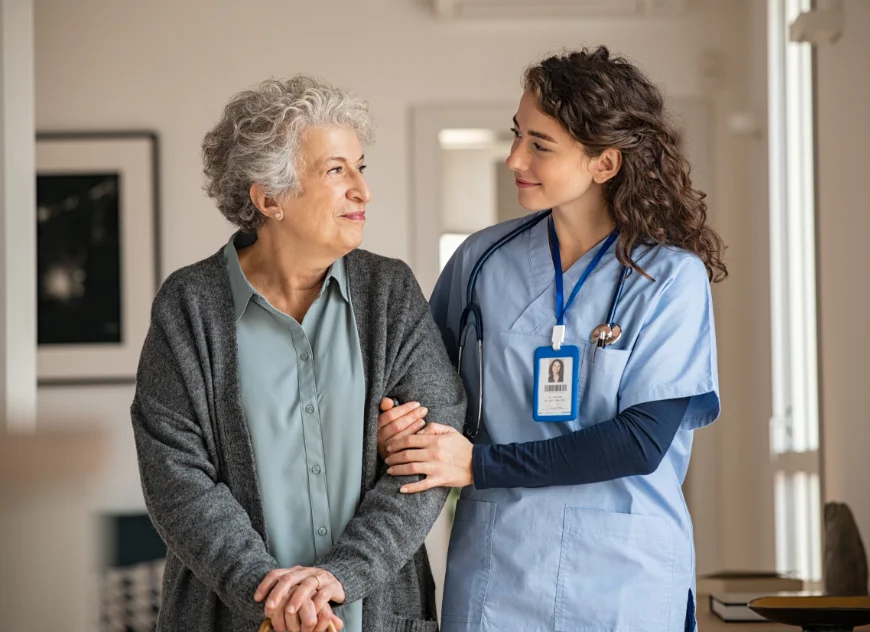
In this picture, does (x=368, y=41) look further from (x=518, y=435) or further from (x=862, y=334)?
(x=518, y=435)

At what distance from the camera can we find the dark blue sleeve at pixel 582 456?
1739 millimetres

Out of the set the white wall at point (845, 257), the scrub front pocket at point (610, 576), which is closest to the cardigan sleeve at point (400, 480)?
the scrub front pocket at point (610, 576)

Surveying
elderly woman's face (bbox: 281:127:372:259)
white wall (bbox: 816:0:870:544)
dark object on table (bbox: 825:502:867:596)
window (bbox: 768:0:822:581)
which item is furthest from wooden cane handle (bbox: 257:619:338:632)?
window (bbox: 768:0:822:581)

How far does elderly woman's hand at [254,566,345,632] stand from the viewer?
5.09 ft

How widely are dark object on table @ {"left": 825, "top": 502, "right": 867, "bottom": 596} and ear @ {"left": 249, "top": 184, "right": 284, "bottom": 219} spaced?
4.81ft

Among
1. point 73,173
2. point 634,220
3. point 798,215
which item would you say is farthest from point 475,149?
point 634,220

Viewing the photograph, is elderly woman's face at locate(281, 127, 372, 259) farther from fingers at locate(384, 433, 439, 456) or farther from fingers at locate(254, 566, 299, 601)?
fingers at locate(254, 566, 299, 601)

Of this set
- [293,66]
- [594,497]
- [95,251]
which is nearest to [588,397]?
[594,497]

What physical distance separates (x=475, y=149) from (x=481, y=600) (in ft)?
17.5

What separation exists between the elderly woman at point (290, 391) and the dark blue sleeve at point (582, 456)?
0.09 metres

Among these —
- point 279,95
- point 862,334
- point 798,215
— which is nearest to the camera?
point 279,95

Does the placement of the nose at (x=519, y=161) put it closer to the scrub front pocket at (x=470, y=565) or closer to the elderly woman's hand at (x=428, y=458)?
the elderly woman's hand at (x=428, y=458)

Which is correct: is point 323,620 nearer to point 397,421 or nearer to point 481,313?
point 397,421

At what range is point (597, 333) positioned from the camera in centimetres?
182
